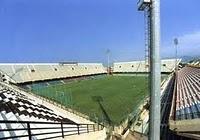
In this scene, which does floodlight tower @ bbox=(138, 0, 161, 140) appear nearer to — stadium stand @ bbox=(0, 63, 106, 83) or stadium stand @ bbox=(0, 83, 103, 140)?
stadium stand @ bbox=(0, 83, 103, 140)

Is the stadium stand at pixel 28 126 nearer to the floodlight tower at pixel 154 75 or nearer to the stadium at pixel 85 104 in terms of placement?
the stadium at pixel 85 104

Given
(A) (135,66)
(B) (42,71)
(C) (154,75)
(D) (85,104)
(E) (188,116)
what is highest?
(A) (135,66)

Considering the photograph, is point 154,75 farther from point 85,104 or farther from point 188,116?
point 85,104

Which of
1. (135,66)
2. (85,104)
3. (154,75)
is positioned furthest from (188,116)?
(135,66)

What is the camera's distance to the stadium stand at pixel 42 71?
51.9m

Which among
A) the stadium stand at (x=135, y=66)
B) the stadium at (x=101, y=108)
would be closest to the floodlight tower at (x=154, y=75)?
the stadium at (x=101, y=108)

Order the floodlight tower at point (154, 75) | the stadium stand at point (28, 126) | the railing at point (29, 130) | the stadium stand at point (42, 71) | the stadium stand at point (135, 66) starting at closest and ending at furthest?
1. the railing at point (29, 130)
2. the stadium stand at point (28, 126)
3. the floodlight tower at point (154, 75)
4. the stadium stand at point (42, 71)
5. the stadium stand at point (135, 66)

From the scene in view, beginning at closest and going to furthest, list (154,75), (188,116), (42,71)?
1. (154,75)
2. (188,116)
3. (42,71)

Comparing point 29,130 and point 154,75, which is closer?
point 29,130

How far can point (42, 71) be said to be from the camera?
60.6 m

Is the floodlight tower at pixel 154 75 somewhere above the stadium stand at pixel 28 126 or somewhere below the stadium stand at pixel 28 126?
above

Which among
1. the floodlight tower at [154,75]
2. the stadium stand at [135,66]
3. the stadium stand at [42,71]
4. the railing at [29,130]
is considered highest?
the stadium stand at [135,66]

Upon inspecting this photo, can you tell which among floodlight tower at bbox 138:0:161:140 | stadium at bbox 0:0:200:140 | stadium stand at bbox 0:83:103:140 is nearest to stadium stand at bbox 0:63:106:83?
stadium at bbox 0:0:200:140

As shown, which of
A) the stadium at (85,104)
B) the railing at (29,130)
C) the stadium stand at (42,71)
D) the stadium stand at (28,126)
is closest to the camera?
the railing at (29,130)
